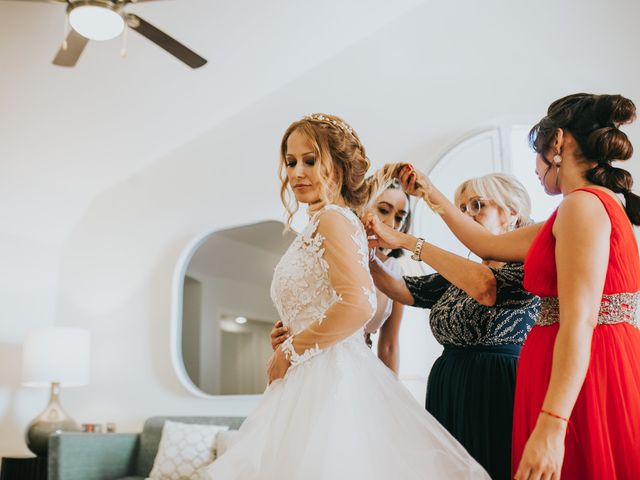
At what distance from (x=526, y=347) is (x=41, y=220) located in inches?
174

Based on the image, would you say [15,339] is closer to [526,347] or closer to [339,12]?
[339,12]

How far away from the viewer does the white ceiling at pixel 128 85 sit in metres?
3.92

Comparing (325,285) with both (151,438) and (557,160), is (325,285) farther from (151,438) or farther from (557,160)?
(151,438)

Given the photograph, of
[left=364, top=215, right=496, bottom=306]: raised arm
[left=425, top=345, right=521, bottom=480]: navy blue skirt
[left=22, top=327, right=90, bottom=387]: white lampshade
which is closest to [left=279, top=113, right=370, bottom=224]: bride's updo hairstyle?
[left=364, top=215, right=496, bottom=306]: raised arm

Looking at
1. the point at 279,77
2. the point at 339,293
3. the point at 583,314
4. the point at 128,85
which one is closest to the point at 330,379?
the point at 339,293

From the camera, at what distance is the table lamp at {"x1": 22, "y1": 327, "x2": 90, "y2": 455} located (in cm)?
435

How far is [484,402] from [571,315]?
0.61 m

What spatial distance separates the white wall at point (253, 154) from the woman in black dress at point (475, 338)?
2.07 metres

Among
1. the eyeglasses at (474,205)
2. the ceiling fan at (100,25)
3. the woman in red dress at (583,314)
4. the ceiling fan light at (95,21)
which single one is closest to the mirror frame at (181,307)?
the ceiling fan at (100,25)

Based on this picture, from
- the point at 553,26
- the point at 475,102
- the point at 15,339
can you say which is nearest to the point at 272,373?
the point at 475,102

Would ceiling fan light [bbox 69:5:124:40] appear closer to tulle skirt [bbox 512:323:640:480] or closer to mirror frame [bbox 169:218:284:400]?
mirror frame [bbox 169:218:284:400]

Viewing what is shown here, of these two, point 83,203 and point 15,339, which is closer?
point 15,339

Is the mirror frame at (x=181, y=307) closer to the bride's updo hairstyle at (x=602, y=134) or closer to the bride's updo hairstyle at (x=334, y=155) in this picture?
the bride's updo hairstyle at (x=334, y=155)

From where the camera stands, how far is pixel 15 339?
4809mm
